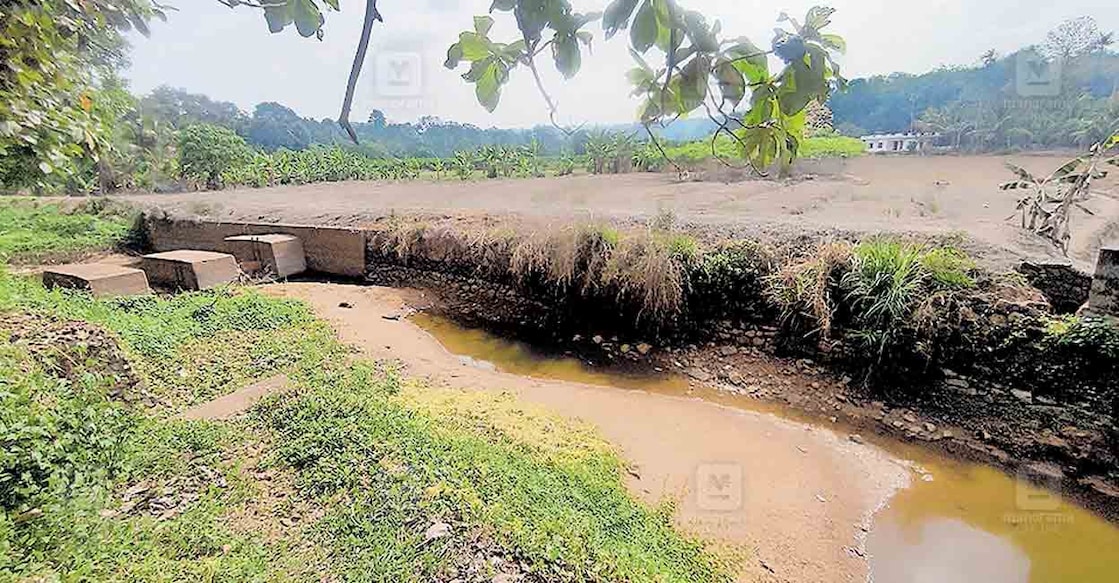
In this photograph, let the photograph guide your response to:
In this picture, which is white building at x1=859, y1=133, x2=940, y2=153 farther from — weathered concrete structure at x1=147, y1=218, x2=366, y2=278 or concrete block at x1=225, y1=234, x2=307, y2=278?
concrete block at x1=225, y1=234, x2=307, y2=278

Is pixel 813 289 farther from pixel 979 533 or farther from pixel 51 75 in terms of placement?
pixel 51 75

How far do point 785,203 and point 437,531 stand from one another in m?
8.21

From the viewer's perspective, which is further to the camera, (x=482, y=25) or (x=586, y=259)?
(x=586, y=259)

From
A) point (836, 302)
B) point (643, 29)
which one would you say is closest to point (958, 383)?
point (836, 302)

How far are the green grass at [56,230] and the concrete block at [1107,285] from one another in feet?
48.5

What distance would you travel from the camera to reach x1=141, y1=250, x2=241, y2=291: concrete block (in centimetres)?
762

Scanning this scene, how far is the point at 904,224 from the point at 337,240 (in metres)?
8.60

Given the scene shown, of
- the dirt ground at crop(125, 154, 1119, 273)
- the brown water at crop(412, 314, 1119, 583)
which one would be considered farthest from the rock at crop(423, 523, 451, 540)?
the dirt ground at crop(125, 154, 1119, 273)

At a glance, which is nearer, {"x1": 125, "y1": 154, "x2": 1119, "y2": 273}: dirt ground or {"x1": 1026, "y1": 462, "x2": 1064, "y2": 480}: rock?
{"x1": 1026, "y1": 462, "x2": 1064, "y2": 480}: rock

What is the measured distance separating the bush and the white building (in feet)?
64.8

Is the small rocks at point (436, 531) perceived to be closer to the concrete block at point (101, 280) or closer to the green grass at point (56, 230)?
the concrete block at point (101, 280)

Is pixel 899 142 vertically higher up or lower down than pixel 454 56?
higher up

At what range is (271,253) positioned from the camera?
29.7 feet

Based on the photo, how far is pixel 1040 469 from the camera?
12.9ft
